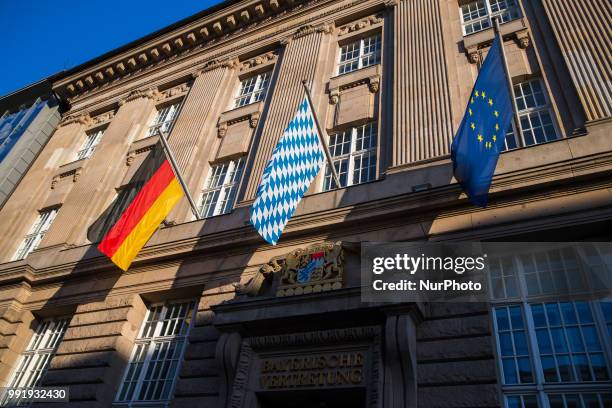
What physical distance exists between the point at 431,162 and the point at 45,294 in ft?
42.8

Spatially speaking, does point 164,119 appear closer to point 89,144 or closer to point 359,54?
point 89,144

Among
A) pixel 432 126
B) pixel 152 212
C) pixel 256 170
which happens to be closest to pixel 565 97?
pixel 432 126

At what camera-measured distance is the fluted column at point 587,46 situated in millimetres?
10797

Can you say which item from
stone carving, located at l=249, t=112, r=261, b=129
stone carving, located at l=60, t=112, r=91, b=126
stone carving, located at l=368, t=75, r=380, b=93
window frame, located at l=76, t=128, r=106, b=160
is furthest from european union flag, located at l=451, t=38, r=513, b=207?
stone carving, located at l=60, t=112, r=91, b=126

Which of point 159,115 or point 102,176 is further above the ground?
point 159,115

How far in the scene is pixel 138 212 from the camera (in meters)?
13.1

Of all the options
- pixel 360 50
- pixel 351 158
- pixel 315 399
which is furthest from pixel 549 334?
pixel 360 50

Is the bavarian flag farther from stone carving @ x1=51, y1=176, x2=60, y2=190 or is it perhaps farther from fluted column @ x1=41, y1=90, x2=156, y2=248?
stone carving @ x1=51, y1=176, x2=60, y2=190

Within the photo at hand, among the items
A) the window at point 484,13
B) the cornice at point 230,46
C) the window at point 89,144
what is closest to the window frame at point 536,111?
the window at point 484,13

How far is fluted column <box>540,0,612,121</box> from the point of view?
10797mm

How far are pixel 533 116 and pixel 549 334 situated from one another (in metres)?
6.24

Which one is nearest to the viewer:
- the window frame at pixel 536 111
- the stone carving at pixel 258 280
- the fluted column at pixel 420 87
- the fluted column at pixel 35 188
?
the stone carving at pixel 258 280

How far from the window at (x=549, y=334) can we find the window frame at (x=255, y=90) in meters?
12.3

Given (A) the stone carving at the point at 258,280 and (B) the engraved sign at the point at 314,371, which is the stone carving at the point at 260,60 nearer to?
(A) the stone carving at the point at 258,280
